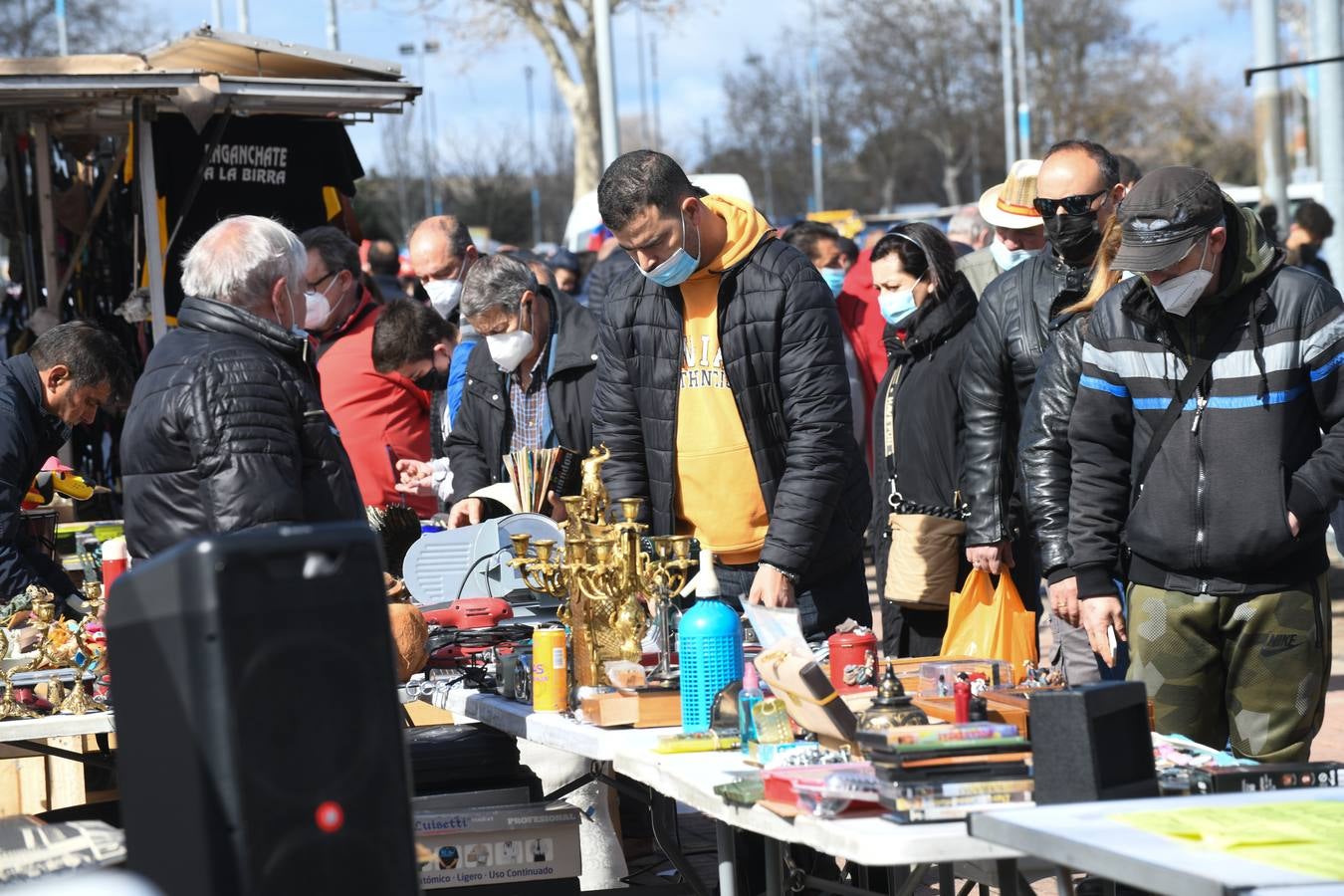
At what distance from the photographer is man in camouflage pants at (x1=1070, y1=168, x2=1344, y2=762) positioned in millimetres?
3930

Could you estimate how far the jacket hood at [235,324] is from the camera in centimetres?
393

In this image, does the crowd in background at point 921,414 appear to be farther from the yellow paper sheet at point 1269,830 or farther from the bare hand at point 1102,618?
the yellow paper sheet at point 1269,830

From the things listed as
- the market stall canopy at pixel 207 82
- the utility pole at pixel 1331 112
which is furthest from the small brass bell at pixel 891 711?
the utility pole at pixel 1331 112

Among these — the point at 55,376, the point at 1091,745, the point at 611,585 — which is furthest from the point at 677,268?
the point at 55,376

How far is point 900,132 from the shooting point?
5800 centimetres

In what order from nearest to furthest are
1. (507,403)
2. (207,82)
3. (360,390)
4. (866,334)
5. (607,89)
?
(507,403) < (360,390) < (207,82) < (866,334) < (607,89)

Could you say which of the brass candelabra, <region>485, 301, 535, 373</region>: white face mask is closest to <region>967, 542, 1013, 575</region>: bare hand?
the brass candelabra

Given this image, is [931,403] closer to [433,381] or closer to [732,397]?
[732,397]

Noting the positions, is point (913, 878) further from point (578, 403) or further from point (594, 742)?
point (578, 403)

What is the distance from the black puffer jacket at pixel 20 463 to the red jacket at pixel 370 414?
3.63ft

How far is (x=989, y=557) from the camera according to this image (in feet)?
17.1

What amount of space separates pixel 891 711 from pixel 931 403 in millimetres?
2713

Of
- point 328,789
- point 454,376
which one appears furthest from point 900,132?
point 328,789

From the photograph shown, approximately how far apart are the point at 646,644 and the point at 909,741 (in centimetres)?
149
